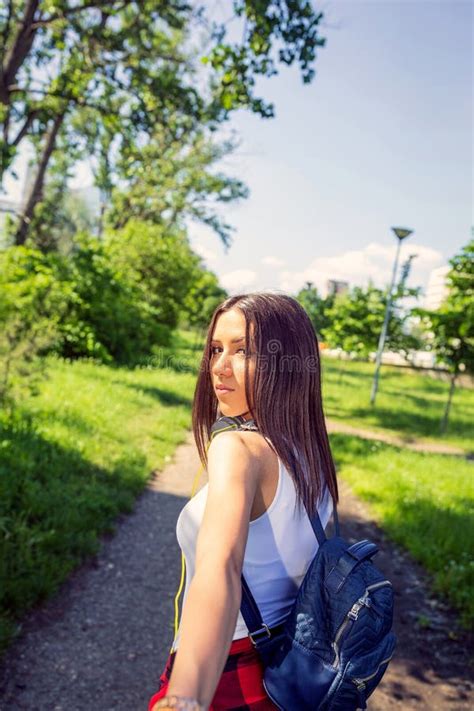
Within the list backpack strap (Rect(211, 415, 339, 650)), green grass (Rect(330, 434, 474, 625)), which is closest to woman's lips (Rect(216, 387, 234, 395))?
backpack strap (Rect(211, 415, 339, 650))

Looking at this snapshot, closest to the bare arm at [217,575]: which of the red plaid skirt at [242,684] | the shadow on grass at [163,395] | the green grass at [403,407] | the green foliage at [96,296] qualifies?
the red plaid skirt at [242,684]

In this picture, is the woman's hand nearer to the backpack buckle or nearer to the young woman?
the young woman

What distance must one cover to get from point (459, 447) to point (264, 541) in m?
14.3

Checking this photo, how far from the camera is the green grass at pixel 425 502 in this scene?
5.41m

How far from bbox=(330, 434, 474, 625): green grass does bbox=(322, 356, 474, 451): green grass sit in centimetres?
424

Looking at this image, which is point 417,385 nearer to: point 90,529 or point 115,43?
point 115,43

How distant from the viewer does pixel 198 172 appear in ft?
95.0

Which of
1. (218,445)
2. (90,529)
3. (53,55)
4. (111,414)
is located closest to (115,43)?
(53,55)

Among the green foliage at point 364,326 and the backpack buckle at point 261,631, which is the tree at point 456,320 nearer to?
the green foliage at point 364,326

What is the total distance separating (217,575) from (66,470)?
18.4ft

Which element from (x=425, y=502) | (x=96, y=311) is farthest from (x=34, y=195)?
(x=425, y=502)

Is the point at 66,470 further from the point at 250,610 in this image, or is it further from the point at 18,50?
the point at 18,50

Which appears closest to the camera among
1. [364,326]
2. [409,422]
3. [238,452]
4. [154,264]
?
[238,452]

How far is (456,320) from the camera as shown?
15.2 meters
